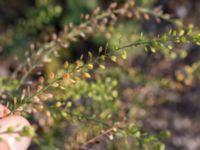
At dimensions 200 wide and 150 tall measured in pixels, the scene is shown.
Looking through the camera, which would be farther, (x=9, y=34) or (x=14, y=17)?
(x=14, y=17)

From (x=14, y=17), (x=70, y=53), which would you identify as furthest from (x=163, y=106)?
(x=14, y=17)

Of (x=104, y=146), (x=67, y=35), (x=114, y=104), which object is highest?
(x=67, y=35)

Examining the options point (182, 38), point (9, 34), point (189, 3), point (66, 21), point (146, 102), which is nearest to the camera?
point (182, 38)

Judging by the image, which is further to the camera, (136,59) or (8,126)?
(136,59)

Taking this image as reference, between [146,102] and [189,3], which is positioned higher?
[189,3]

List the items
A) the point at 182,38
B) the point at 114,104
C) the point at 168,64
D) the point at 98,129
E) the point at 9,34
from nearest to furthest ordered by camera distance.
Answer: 1. the point at 182,38
2. the point at 98,129
3. the point at 114,104
4. the point at 9,34
5. the point at 168,64

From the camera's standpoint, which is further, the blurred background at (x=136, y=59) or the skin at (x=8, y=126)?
the blurred background at (x=136, y=59)

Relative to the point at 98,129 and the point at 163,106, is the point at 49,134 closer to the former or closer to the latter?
the point at 98,129

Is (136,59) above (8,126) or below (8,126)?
above

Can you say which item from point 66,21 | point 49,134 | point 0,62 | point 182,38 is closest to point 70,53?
point 66,21

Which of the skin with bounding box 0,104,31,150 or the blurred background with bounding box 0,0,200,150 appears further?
the blurred background with bounding box 0,0,200,150
